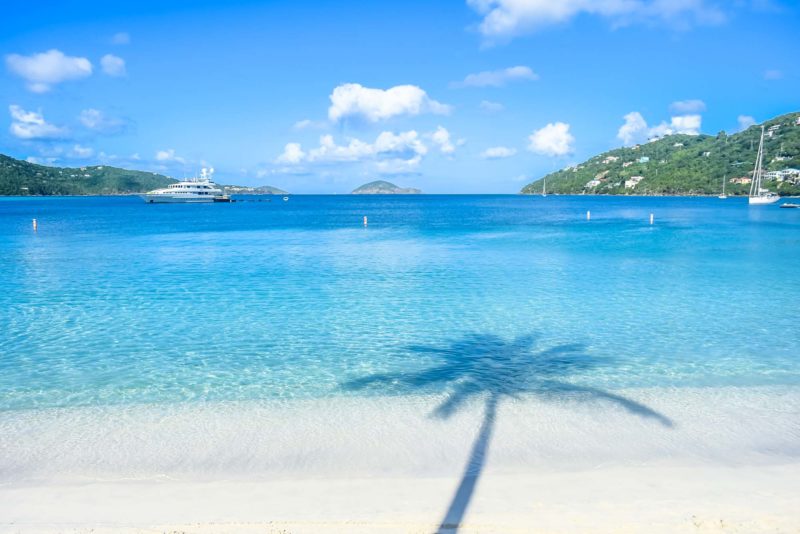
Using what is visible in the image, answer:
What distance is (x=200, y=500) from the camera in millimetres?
7820

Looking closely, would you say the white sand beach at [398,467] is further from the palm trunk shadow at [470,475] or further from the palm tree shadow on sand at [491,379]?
the palm tree shadow on sand at [491,379]

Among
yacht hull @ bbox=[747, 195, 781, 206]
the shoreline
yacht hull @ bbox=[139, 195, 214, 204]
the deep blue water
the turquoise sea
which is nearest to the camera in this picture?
the shoreline

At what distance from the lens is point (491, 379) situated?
1309 cm

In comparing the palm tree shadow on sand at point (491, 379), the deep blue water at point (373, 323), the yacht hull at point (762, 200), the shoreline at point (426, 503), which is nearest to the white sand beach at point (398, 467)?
the shoreline at point (426, 503)

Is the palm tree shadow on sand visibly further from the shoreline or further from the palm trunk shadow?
the shoreline

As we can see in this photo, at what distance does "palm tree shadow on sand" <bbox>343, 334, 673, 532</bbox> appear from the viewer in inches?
435

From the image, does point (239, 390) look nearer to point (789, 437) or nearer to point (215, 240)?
point (789, 437)

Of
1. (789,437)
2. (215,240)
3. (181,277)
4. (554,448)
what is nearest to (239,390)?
(554,448)

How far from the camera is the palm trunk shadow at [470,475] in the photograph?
7223 millimetres

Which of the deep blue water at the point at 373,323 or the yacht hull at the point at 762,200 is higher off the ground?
the yacht hull at the point at 762,200

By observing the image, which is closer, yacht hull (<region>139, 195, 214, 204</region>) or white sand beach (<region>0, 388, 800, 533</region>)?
white sand beach (<region>0, 388, 800, 533</region>)

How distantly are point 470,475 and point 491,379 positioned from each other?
4662mm

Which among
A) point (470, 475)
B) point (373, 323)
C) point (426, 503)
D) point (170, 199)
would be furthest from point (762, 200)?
point (170, 199)

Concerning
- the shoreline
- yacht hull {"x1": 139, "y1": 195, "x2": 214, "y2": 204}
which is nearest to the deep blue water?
the shoreline
